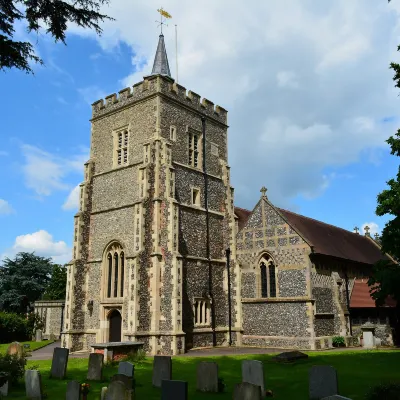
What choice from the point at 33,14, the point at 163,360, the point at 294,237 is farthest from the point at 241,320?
the point at 33,14

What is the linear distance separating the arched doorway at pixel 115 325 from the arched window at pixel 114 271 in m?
0.92

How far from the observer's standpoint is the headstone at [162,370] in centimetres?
1151

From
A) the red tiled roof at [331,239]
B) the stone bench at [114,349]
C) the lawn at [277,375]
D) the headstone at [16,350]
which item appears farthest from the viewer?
the red tiled roof at [331,239]

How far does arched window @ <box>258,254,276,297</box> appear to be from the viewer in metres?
23.3

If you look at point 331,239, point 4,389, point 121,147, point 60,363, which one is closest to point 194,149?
point 121,147

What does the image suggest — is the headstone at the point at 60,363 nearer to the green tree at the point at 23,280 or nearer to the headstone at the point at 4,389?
the headstone at the point at 4,389

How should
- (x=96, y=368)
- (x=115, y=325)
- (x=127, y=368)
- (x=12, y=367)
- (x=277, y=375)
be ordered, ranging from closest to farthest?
(x=127, y=368), (x=12, y=367), (x=96, y=368), (x=277, y=375), (x=115, y=325)

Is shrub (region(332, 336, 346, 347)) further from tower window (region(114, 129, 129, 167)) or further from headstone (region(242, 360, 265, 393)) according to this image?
tower window (region(114, 129, 129, 167))

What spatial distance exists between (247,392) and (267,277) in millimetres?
15962

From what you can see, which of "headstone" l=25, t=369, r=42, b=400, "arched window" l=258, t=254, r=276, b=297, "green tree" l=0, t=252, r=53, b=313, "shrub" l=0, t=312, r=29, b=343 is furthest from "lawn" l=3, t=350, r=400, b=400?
"green tree" l=0, t=252, r=53, b=313

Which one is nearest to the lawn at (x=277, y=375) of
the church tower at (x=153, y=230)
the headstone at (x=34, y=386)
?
the headstone at (x=34, y=386)

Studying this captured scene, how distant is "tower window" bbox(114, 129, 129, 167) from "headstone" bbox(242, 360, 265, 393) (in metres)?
15.9

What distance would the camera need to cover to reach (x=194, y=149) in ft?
84.1

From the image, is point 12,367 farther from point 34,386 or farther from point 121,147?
point 121,147
